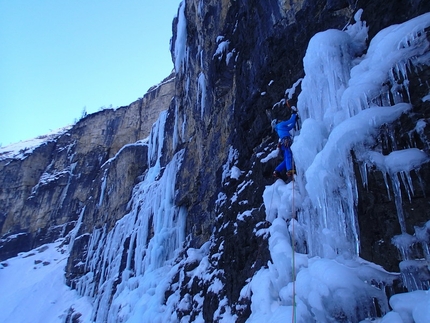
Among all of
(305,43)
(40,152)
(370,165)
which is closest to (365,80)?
(370,165)

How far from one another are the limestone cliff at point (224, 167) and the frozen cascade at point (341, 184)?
3.6 inches

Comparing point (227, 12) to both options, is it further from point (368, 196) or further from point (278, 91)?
point (368, 196)

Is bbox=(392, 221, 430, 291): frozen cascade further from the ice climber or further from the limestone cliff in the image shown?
the ice climber

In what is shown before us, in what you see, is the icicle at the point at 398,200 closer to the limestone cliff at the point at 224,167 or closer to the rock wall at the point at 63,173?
the limestone cliff at the point at 224,167

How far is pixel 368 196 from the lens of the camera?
3.73 meters

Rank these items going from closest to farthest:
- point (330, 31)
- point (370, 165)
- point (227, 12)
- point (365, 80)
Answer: point (370, 165) < point (365, 80) < point (330, 31) < point (227, 12)

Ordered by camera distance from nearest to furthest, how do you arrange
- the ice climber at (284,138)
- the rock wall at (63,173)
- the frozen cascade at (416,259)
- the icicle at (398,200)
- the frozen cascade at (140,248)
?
the frozen cascade at (416,259) < the icicle at (398,200) < the ice climber at (284,138) < the frozen cascade at (140,248) < the rock wall at (63,173)

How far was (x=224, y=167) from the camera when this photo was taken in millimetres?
9094

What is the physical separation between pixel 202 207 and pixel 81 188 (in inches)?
785

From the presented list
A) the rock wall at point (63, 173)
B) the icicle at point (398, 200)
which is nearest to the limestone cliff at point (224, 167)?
the icicle at point (398, 200)

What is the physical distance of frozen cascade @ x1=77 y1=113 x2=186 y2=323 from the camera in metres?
12.1

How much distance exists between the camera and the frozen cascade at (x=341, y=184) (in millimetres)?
3252

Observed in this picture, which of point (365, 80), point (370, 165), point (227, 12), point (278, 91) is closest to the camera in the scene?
point (370, 165)

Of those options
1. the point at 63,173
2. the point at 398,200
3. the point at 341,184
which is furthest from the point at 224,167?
the point at 63,173
